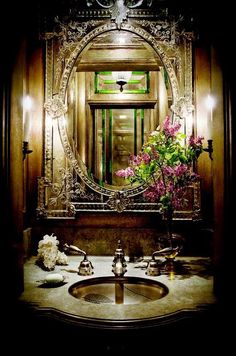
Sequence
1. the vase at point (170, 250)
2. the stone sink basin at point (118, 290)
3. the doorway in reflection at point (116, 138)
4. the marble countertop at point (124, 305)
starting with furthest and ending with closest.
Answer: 1. the doorway in reflection at point (116, 138)
2. the vase at point (170, 250)
3. the stone sink basin at point (118, 290)
4. the marble countertop at point (124, 305)

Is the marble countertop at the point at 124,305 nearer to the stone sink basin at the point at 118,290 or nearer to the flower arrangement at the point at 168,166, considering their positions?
the stone sink basin at the point at 118,290

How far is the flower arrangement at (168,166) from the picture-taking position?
1958 millimetres

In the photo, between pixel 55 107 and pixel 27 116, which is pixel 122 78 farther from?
pixel 27 116

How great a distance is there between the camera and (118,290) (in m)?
1.80

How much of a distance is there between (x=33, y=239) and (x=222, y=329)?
121cm

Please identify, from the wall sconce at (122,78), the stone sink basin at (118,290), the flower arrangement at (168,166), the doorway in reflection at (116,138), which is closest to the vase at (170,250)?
the flower arrangement at (168,166)

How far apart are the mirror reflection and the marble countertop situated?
567 millimetres

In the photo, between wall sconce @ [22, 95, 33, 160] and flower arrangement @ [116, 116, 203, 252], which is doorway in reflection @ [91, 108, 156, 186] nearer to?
flower arrangement @ [116, 116, 203, 252]

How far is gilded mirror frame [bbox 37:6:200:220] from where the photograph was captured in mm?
2188

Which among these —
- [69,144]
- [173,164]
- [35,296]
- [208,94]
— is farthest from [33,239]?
[208,94]

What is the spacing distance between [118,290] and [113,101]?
1.02 m

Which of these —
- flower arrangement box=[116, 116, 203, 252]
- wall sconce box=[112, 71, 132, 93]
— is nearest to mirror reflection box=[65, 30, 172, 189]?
wall sconce box=[112, 71, 132, 93]

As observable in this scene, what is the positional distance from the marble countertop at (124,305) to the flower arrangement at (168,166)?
0.26 m

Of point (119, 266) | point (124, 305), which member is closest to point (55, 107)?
point (119, 266)
